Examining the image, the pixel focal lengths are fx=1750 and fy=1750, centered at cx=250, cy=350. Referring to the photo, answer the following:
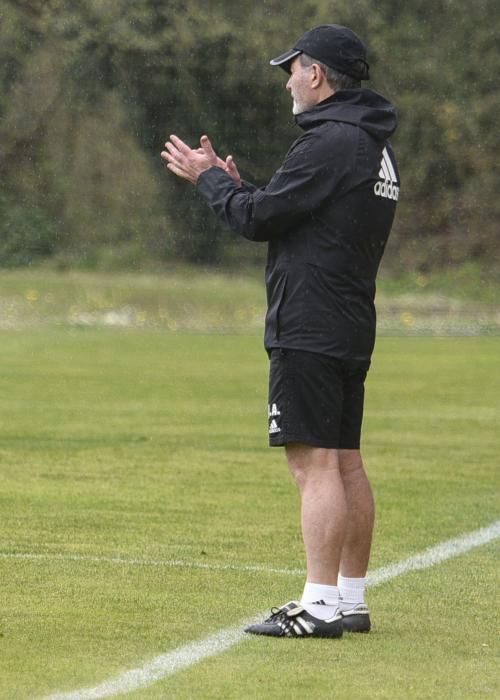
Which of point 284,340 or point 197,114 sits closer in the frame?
point 284,340

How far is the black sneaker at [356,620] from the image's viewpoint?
18.6 feet

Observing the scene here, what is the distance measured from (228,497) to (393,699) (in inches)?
178

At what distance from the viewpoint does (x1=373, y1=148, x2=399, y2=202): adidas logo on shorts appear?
5.66 m

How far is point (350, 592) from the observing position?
5785 millimetres

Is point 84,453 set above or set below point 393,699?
below

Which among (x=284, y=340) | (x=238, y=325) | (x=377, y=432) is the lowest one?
Result: (x=238, y=325)

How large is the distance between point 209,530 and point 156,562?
101 centimetres

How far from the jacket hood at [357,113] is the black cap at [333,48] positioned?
83mm

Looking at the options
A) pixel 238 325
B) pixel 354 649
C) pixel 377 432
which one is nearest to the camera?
pixel 354 649

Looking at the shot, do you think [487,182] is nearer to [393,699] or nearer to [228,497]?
[228,497]

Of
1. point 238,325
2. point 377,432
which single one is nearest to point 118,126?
point 238,325

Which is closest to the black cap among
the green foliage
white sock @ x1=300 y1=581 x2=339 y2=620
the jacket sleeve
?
the jacket sleeve

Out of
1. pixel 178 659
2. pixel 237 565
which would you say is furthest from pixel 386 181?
pixel 237 565

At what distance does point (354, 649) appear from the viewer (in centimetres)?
536
